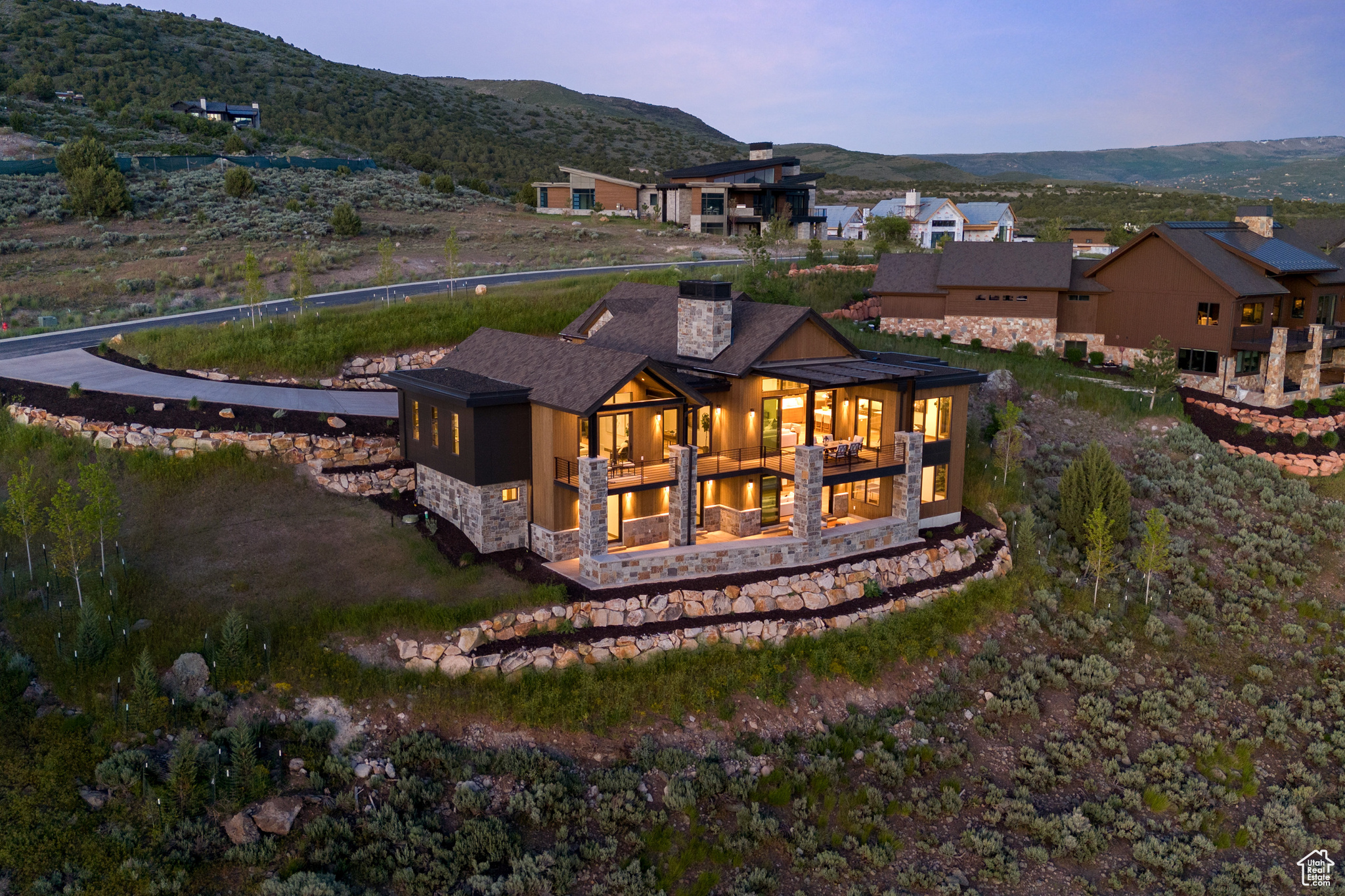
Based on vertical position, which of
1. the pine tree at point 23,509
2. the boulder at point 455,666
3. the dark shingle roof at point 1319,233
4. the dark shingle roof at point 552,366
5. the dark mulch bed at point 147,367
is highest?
the dark shingle roof at point 1319,233

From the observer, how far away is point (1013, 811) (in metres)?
20.0

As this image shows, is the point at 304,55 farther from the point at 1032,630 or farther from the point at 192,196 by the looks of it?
the point at 1032,630

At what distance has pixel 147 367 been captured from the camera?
3322 centimetres

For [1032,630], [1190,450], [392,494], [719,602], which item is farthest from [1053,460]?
[392,494]

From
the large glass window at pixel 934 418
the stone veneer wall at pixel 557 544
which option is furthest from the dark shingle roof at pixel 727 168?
the stone veneer wall at pixel 557 544

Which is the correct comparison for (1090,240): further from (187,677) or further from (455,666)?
(187,677)

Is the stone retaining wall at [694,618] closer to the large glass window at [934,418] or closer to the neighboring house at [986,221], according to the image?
the large glass window at [934,418]

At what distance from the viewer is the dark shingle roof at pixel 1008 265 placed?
45.2 m

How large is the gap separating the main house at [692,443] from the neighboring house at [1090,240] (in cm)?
4375

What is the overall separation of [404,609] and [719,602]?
723 centimetres

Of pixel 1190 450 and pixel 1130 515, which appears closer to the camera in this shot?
pixel 1130 515

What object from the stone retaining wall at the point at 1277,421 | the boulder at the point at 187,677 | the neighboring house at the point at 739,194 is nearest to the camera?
the boulder at the point at 187,677

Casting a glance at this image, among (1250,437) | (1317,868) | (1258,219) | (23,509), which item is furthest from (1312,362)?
(23,509)

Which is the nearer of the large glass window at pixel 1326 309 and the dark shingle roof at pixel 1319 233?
the large glass window at pixel 1326 309
